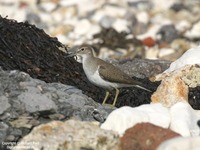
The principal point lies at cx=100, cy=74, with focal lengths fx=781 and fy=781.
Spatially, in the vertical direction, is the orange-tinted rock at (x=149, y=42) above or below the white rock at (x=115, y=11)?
below

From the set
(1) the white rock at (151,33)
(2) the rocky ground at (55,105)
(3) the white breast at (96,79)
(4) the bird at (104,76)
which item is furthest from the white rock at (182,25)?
(3) the white breast at (96,79)

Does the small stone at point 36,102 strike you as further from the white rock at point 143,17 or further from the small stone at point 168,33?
the white rock at point 143,17

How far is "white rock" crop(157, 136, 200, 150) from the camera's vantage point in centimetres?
785

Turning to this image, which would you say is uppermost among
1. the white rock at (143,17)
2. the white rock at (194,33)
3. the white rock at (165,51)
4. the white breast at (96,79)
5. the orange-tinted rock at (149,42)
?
the white rock at (143,17)

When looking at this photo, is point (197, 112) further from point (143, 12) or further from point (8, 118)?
point (143, 12)

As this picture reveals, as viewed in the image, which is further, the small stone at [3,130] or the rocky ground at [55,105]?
the small stone at [3,130]

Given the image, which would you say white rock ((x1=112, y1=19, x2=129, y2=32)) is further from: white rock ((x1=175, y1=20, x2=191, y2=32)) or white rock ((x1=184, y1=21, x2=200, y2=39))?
white rock ((x1=184, y1=21, x2=200, y2=39))

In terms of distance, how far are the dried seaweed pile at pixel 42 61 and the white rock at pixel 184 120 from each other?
1494 mm

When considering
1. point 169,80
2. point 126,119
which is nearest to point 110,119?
point 126,119

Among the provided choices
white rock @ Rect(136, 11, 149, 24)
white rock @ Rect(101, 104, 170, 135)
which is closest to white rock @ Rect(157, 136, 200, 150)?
white rock @ Rect(101, 104, 170, 135)

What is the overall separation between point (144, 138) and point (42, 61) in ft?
11.1

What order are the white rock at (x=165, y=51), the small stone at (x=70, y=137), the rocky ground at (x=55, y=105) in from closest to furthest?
the small stone at (x=70, y=137)
the rocky ground at (x=55, y=105)
the white rock at (x=165, y=51)

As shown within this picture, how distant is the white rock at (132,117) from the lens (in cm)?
880

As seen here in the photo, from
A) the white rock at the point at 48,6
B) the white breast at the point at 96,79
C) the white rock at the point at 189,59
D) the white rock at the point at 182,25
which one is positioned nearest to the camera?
the white breast at the point at 96,79
